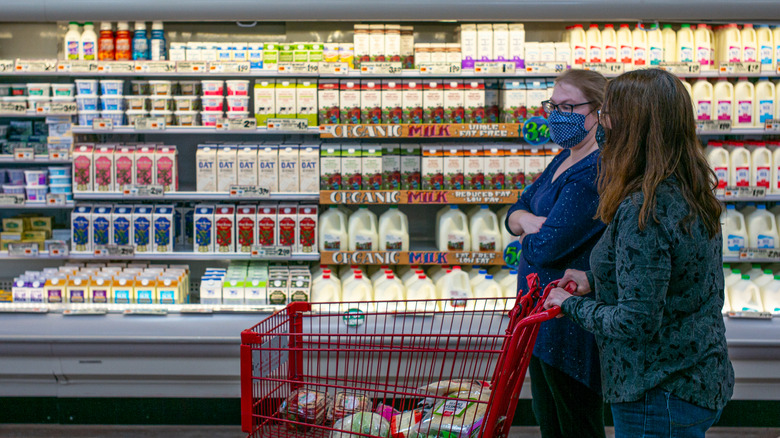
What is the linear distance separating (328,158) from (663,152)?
2.57 metres

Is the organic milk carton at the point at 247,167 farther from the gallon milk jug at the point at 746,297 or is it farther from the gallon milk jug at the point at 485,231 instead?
the gallon milk jug at the point at 746,297

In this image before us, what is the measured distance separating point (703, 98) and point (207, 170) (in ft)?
9.41

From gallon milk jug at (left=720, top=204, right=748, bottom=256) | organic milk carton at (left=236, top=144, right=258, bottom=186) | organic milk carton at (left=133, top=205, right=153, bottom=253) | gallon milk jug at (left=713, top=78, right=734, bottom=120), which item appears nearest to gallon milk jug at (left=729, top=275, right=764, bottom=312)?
gallon milk jug at (left=720, top=204, right=748, bottom=256)

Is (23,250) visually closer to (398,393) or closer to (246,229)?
(246,229)

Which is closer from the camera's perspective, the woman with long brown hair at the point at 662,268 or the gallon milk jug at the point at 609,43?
the woman with long brown hair at the point at 662,268

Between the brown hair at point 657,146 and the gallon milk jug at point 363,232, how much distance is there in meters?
2.46

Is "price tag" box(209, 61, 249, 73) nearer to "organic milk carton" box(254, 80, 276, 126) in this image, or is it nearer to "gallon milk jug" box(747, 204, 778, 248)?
"organic milk carton" box(254, 80, 276, 126)

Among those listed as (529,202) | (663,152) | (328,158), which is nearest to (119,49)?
(328,158)

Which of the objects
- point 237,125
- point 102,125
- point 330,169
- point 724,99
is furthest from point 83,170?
point 724,99

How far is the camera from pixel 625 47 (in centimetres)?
394

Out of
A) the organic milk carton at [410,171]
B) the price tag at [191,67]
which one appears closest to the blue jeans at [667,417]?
the organic milk carton at [410,171]

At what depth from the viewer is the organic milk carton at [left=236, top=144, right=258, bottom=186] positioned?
393 centimetres

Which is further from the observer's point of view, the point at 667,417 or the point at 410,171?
the point at 410,171

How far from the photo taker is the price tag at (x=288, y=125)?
12.6 ft
